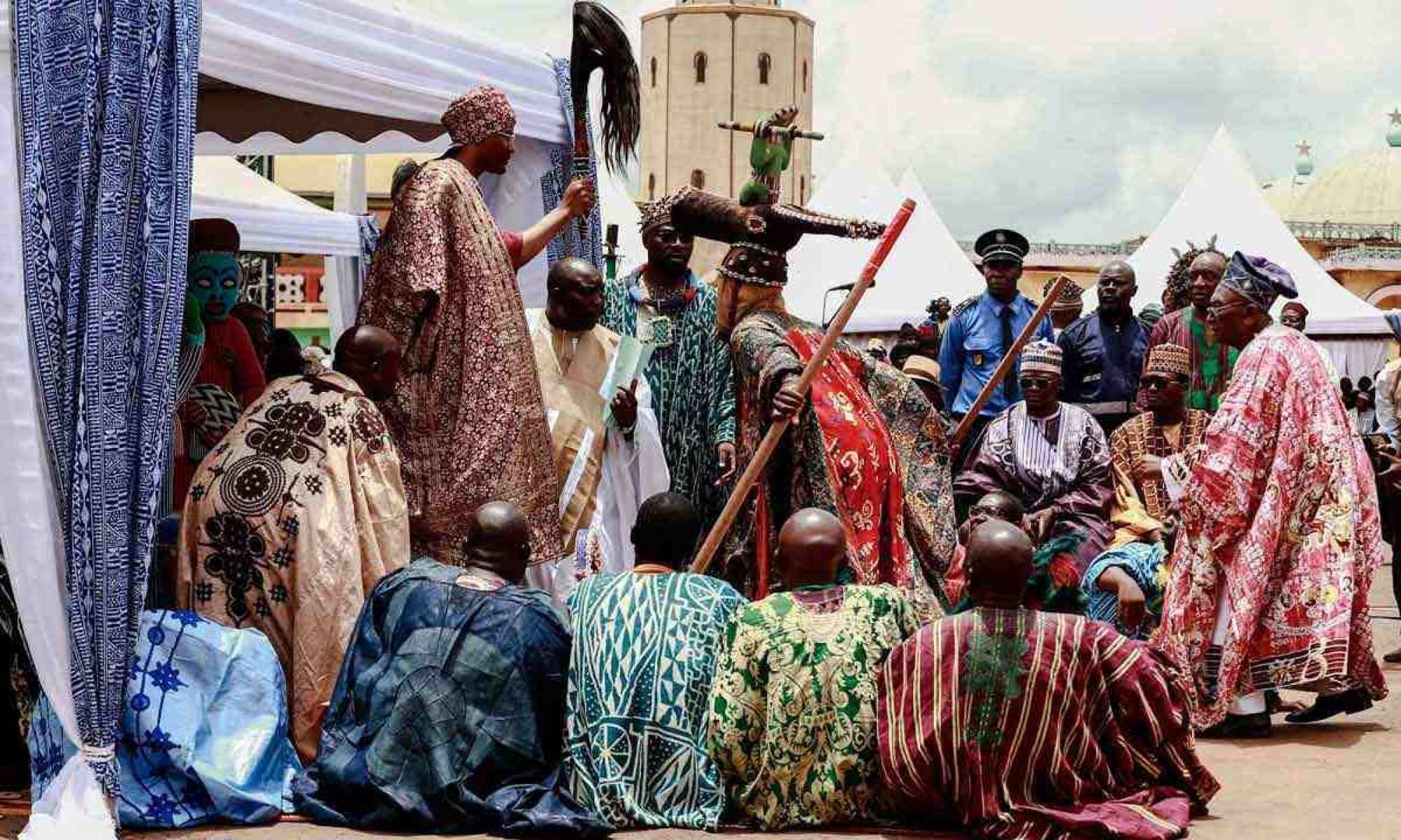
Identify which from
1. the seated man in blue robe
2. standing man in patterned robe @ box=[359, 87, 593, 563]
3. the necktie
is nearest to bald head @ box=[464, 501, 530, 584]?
the seated man in blue robe

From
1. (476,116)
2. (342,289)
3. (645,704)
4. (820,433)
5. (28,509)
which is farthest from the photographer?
(342,289)

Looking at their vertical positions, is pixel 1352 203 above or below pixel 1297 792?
above

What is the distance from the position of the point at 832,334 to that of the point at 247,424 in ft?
6.75

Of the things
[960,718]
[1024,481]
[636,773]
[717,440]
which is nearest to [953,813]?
[960,718]

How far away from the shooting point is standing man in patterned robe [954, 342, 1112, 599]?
8930 millimetres

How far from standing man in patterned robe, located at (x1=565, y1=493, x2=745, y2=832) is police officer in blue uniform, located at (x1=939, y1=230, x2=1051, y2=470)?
4.70 m

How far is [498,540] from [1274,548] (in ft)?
11.1

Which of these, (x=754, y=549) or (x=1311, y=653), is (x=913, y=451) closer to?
(x=754, y=549)

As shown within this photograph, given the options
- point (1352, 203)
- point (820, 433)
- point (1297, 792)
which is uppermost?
point (1352, 203)

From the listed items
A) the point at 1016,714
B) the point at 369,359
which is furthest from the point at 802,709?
the point at 369,359

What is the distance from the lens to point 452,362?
302 inches

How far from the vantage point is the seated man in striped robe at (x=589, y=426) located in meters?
8.30

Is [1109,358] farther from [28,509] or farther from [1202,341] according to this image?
[28,509]

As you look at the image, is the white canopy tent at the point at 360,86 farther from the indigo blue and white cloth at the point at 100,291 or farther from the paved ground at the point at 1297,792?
the paved ground at the point at 1297,792
